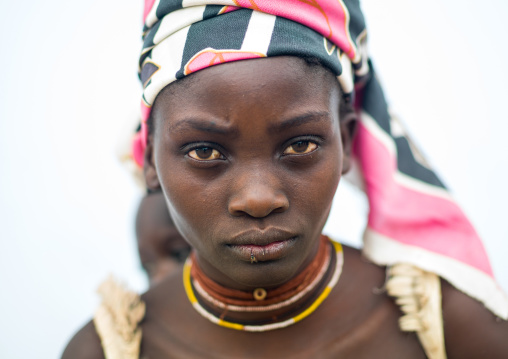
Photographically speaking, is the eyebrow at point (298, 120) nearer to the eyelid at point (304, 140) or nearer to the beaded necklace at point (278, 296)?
the eyelid at point (304, 140)

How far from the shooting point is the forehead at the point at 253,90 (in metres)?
1.03

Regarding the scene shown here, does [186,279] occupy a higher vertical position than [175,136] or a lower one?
lower

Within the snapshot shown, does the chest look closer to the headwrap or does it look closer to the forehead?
the headwrap

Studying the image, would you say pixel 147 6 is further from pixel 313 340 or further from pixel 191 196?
pixel 313 340

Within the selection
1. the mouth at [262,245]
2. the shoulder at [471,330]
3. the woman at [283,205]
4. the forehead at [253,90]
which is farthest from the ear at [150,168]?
the shoulder at [471,330]

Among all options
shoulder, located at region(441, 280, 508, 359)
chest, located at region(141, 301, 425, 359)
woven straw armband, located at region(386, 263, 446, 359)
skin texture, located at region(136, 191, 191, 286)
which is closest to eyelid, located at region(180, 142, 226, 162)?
chest, located at region(141, 301, 425, 359)

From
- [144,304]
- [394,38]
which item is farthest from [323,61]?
[394,38]

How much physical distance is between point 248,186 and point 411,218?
23.9 inches

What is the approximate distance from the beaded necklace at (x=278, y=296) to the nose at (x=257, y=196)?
36 centimetres

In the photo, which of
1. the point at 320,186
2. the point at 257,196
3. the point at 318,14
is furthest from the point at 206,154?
the point at 318,14

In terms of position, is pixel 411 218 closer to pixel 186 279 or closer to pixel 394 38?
pixel 186 279

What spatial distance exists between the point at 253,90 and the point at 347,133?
0.45m

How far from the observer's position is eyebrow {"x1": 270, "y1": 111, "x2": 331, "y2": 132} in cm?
104

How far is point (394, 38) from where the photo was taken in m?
2.39
